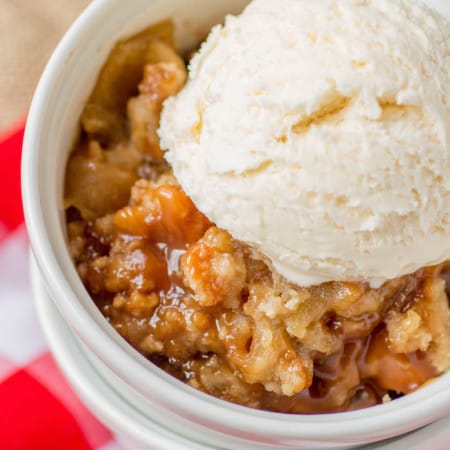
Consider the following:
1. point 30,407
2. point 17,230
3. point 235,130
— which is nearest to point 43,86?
point 235,130

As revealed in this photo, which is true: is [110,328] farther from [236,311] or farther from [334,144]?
[334,144]

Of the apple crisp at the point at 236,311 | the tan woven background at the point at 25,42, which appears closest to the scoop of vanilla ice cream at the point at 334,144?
the apple crisp at the point at 236,311

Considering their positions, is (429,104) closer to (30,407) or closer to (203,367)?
(203,367)

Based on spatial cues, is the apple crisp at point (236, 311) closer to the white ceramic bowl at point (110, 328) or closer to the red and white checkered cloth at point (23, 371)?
the white ceramic bowl at point (110, 328)

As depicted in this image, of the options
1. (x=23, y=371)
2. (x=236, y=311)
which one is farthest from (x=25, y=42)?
(x=236, y=311)

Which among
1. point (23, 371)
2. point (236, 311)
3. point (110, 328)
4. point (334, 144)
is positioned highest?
point (334, 144)

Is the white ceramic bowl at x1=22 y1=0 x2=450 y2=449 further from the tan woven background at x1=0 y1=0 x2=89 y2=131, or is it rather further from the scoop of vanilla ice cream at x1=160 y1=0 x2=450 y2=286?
the tan woven background at x1=0 y1=0 x2=89 y2=131
